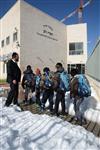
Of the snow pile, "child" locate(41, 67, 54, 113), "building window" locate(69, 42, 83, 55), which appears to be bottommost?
the snow pile

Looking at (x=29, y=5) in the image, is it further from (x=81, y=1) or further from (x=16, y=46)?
(x=81, y=1)

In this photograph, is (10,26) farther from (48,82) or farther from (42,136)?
(42,136)

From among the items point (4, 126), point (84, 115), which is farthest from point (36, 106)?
point (4, 126)

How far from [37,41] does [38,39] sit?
0.51 m

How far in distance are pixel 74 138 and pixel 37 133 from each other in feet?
2.36

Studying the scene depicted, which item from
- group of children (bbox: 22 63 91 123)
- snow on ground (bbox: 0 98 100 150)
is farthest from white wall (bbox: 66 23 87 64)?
snow on ground (bbox: 0 98 100 150)

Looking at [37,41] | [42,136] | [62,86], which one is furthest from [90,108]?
[37,41]

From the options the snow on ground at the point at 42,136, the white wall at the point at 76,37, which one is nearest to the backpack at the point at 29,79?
the snow on ground at the point at 42,136

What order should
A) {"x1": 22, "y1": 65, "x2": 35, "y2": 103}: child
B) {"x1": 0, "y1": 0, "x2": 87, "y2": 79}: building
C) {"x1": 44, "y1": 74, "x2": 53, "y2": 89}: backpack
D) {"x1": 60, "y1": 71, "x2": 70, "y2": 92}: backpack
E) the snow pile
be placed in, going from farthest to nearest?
{"x1": 0, "y1": 0, "x2": 87, "y2": 79}: building, {"x1": 22, "y1": 65, "x2": 35, "y2": 103}: child, {"x1": 44, "y1": 74, "x2": 53, "y2": 89}: backpack, {"x1": 60, "y1": 71, "x2": 70, "y2": 92}: backpack, the snow pile

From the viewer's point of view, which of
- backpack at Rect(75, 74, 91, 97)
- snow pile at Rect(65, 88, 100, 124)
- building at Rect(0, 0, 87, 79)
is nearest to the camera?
backpack at Rect(75, 74, 91, 97)

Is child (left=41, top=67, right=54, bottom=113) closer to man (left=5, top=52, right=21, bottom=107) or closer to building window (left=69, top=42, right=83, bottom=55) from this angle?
man (left=5, top=52, right=21, bottom=107)

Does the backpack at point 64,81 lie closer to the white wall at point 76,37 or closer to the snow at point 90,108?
the snow at point 90,108

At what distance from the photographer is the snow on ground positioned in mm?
4355

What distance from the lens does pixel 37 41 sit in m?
37.2
